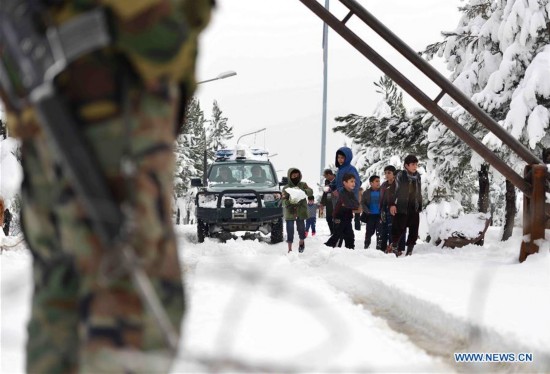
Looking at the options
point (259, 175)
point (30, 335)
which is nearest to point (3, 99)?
point (30, 335)

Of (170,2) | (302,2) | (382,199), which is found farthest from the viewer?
(382,199)

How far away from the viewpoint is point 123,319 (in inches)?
54.3

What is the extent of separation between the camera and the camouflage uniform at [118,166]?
137 cm

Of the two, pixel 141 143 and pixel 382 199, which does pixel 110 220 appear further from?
pixel 382 199

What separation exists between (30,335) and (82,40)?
78 cm

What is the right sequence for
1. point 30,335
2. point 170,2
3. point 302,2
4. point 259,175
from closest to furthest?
point 170,2
point 30,335
point 302,2
point 259,175

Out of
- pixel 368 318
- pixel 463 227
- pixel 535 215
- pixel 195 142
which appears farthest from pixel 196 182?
pixel 195 142

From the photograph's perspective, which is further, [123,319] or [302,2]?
[302,2]

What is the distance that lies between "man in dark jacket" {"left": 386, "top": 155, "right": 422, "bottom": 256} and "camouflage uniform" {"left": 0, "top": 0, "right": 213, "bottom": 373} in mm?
9270

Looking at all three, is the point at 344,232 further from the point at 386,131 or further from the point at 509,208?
the point at 509,208

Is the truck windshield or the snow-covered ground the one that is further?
the truck windshield

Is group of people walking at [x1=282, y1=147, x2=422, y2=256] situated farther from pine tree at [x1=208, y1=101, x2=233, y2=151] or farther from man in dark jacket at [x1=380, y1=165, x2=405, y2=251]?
pine tree at [x1=208, y1=101, x2=233, y2=151]

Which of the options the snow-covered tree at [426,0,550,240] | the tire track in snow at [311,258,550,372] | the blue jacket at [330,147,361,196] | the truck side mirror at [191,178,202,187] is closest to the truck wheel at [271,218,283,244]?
the truck side mirror at [191,178,202,187]

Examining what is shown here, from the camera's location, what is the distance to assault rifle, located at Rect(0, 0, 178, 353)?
1.29 meters
